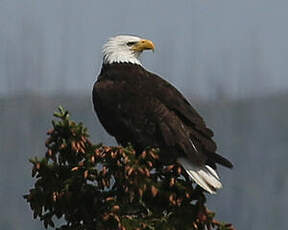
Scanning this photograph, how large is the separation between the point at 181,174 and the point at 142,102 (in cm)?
128

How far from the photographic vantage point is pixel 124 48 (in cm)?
1158

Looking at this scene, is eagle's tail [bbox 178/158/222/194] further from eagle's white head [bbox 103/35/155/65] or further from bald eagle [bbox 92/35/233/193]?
eagle's white head [bbox 103/35/155/65]

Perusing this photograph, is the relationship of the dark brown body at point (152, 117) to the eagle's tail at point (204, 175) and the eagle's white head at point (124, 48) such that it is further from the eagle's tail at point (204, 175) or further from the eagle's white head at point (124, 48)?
the eagle's white head at point (124, 48)

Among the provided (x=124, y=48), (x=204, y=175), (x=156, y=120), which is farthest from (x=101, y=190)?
(x=124, y=48)

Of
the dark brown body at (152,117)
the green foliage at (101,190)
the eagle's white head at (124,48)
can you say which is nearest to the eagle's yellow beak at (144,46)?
the eagle's white head at (124,48)

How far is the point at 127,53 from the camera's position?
37.8ft

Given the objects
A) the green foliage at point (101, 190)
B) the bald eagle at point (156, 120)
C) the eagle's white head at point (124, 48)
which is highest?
the eagle's white head at point (124, 48)

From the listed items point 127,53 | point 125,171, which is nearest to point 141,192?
point 125,171

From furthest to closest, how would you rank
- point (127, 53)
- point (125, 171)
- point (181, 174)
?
1. point (127, 53)
2. point (181, 174)
3. point (125, 171)

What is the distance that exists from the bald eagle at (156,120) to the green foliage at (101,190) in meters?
0.58

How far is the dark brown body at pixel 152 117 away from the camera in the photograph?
9.70 metres

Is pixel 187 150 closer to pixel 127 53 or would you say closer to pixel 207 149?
pixel 207 149

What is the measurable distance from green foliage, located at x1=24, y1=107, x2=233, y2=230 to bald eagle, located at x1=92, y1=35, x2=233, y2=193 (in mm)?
585

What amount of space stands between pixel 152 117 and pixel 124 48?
1.79 metres
